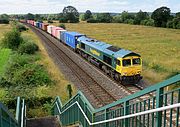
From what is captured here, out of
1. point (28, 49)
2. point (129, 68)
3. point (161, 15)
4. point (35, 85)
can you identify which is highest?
point (161, 15)

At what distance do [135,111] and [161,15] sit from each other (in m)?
97.3

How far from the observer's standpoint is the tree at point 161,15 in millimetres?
99250

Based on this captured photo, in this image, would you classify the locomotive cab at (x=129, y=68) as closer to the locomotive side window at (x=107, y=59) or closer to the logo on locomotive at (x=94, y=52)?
the locomotive side window at (x=107, y=59)

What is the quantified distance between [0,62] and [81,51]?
35.5 ft

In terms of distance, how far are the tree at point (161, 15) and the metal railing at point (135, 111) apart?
9167cm

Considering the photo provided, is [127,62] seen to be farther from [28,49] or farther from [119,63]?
[28,49]

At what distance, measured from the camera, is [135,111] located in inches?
256

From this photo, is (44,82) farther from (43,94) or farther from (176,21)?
(176,21)

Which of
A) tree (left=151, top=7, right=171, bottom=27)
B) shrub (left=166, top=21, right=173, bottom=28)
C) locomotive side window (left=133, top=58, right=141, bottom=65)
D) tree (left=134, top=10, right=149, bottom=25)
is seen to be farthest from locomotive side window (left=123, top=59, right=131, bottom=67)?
tree (left=134, top=10, right=149, bottom=25)

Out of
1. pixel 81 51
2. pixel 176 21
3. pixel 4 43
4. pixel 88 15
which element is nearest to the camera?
pixel 81 51

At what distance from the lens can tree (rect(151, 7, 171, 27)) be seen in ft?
326

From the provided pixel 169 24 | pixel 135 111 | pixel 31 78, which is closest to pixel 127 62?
pixel 31 78

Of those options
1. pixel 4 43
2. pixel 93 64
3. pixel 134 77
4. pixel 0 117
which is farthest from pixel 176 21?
pixel 0 117

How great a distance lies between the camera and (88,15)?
173250 millimetres
